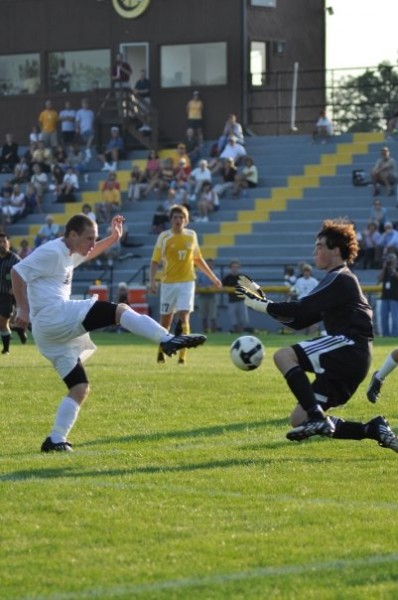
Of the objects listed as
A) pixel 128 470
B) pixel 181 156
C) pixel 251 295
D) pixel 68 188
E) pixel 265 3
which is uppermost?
pixel 265 3

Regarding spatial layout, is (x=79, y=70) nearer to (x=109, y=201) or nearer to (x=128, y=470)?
(x=109, y=201)

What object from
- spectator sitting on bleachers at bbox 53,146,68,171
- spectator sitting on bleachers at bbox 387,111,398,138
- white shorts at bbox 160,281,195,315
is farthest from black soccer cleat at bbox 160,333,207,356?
spectator sitting on bleachers at bbox 53,146,68,171

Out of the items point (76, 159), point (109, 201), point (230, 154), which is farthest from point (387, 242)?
point (76, 159)

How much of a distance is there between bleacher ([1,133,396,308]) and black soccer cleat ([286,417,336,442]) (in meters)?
23.3

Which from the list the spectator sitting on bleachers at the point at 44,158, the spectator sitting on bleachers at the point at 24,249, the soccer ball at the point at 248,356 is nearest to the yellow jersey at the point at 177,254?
the soccer ball at the point at 248,356

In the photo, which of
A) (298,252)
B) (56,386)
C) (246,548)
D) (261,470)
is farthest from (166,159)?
(246,548)

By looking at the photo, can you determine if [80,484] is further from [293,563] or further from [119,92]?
[119,92]

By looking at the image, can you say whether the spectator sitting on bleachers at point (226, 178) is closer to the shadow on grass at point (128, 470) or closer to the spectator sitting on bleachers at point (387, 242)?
the spectator sitting on bleachers at point (387, 242)

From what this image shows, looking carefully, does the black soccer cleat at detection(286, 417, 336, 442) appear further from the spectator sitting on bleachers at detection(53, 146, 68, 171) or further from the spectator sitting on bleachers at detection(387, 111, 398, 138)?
the spectator sitting on bleachers at detection(53, 146, 68, 171)

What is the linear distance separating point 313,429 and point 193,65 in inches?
1282

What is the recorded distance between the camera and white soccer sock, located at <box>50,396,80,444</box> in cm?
999

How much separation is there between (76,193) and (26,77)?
6.13m

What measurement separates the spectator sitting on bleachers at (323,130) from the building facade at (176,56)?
1.25 m

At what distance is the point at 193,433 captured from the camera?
1130 cm
